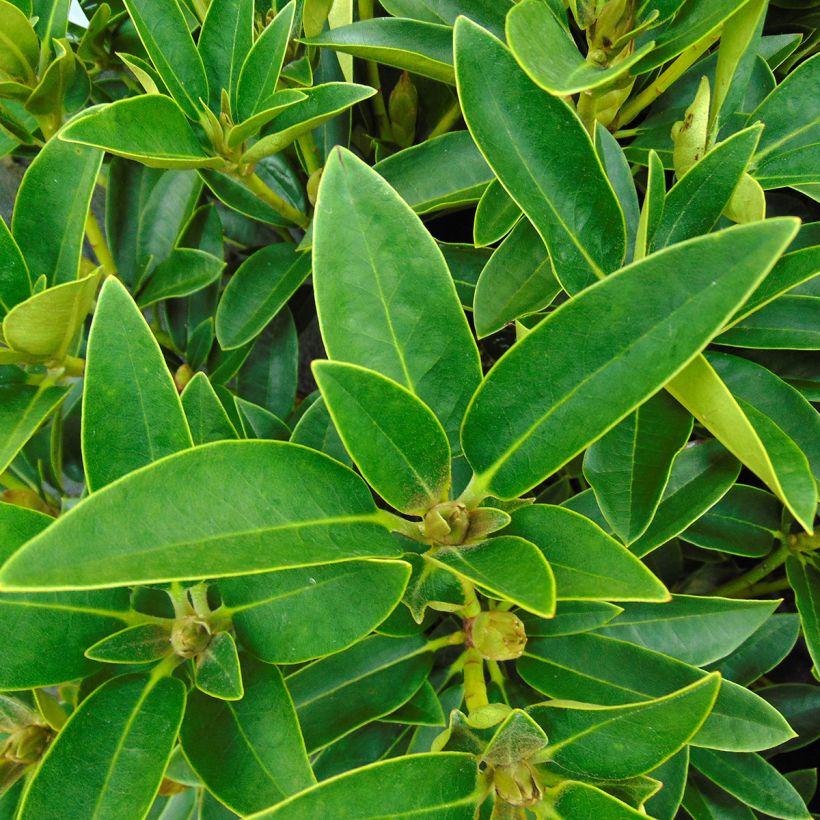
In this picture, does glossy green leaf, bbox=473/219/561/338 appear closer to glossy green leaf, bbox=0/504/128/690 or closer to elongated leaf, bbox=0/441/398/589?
elongated leaf, bbox=0/441/398/589

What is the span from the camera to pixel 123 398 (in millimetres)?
559

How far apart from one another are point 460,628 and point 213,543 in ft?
1.51

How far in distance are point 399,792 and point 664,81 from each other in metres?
0.73

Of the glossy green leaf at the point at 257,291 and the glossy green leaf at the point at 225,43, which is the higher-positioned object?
the glossy green leaf at the point at 225,43

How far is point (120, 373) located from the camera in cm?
55

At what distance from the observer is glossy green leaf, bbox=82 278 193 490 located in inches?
21.4

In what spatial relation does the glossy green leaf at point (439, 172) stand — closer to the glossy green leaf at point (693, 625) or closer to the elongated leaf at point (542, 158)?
the elongated leaf at point (542, 158)

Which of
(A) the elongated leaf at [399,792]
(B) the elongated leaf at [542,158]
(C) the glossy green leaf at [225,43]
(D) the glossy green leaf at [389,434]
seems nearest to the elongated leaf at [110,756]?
(A) the elongated leaf at [399,792]

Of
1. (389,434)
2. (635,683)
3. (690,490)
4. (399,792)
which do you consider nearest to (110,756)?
(399,792)

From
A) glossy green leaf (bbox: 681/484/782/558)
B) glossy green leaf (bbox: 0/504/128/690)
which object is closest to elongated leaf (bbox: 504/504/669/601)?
glossy green leaf (bbox: 0/504/128/690)

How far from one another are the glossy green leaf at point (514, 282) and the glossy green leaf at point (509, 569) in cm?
25

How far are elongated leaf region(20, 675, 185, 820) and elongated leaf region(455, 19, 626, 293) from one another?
1.55 feet

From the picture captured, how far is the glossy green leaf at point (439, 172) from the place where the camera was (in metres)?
0.78

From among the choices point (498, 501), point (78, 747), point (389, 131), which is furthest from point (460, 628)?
point (389, 131)
